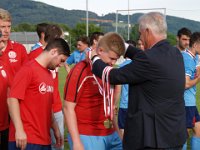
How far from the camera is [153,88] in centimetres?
343

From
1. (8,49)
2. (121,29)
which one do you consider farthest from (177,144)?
(121,29)

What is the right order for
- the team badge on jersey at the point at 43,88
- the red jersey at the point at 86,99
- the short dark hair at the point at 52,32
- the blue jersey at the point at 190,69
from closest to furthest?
1. the red jersey at the point at 86,99
2. the team badge on jersey at the point at 43,88
3. the short dark hair at the point at 52,32
4. the blue jersey at the point at 190,69

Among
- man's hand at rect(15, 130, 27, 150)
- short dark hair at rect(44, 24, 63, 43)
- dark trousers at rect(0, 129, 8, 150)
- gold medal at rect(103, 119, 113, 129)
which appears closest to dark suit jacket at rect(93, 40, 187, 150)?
gold medal at rect(103, 119, 113, 129)

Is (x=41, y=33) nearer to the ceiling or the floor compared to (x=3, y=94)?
nearer to the ceiling

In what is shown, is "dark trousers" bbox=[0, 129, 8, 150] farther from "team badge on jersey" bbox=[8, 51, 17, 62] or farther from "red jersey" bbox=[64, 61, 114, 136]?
"red jersey" bbox=[64, 61, 114, 136]

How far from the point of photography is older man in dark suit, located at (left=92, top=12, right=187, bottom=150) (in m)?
3.42

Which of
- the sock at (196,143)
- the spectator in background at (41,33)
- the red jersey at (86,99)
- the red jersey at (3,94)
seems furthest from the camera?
the sock at (196,143)

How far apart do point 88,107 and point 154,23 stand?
110 cm

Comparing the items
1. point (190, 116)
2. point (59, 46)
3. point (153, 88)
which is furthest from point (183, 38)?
point (153, 88)

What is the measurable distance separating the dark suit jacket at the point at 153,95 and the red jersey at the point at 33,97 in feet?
2.99

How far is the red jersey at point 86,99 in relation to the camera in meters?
3.88

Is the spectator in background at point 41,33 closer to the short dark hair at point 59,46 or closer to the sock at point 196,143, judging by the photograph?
the short dark hair at point 59,46

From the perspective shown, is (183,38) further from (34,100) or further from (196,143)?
(34,100)

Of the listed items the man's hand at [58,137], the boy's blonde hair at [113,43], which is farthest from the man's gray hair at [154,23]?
the man's hand at [58,137]
